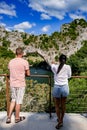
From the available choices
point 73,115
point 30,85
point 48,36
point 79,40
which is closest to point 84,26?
point 79,40

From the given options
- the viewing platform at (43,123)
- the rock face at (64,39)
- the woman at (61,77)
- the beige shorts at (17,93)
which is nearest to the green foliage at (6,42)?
the rock face at (64,39)

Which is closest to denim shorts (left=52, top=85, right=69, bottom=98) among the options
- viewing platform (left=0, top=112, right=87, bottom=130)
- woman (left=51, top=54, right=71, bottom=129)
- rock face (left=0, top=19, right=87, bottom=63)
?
woman (left=51, top=54, right=71, bottom=129)

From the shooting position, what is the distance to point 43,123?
5.36 m

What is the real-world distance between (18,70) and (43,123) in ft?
3.66

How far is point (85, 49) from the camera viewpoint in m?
39.8

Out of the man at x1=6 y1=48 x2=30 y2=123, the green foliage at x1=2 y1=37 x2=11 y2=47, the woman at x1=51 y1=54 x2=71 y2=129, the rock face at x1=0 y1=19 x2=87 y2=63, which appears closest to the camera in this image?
the woman at x1=51 y1=54 x2=71 y2=129

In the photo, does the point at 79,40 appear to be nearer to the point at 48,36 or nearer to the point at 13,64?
the point at 48,36

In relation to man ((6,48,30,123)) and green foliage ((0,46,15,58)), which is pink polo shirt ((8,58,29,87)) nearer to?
man ((6,48,30,123))

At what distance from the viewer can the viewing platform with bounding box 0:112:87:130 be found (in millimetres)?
5133

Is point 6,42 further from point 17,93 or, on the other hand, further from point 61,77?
point 61,77

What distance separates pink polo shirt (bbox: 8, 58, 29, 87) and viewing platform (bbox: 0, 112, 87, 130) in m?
0.74

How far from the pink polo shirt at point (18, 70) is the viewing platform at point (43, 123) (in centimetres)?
74

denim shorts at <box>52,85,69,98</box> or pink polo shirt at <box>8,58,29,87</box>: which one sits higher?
pink polo shirt at <box>8,58,29,87</box>

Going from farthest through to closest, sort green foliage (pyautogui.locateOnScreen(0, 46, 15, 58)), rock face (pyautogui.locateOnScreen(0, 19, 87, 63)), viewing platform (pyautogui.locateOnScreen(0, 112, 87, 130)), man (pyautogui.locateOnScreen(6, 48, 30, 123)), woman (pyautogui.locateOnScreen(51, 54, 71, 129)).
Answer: rock face (pyautogui.locateOnScreen(0, 19, 87, 63)), green foliage (pyautogui.locateOnScreen(0, 46, 15, 58)), man (pyautogui.locateOnScreen(6, 48, 30, 123)), viewing platform (pyautogui.locateOnScreen(0, 112, 87, 130)), woman (pyautogui.locateOnScreen(51, 54, 71, 129))
